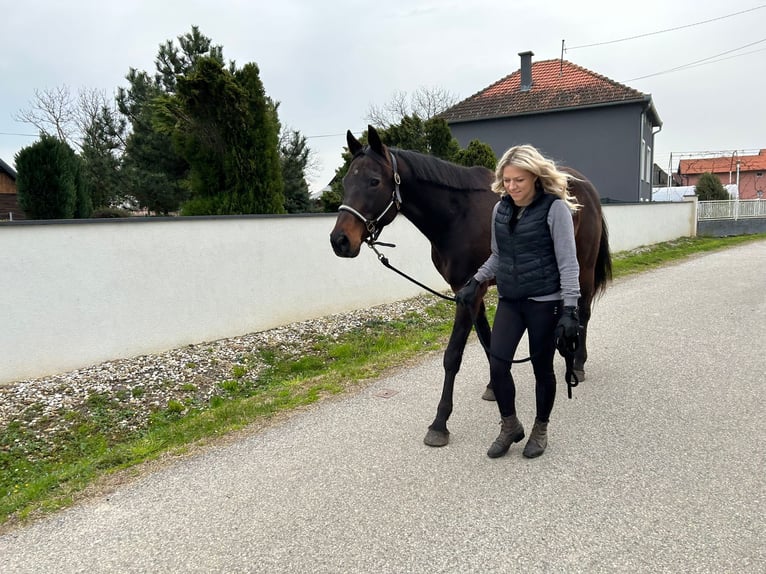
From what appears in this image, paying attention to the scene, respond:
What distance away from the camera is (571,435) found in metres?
3.37

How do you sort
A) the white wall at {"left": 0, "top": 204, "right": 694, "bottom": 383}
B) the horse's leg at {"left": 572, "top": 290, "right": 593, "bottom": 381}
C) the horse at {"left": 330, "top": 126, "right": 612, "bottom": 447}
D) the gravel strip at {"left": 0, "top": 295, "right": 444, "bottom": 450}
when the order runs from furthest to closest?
the white wall at {"left": 0, "top": 204, "right": 694, "bottom": 383}
the horse's leg at {"left": 572, "top": 290, "right": 593, "bottom": 381}
the gravel strip at {"left": 0, "top": 295, "right": 444, "bottom": 450}
the horse at {"left": 330, "top": 126, "right": 612, "bottom": 447}

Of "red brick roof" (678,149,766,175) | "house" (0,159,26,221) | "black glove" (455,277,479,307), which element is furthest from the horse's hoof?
"red brick roof" (678,149,766,175)

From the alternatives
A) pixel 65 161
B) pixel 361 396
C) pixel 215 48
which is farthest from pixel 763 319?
pixel 215 48

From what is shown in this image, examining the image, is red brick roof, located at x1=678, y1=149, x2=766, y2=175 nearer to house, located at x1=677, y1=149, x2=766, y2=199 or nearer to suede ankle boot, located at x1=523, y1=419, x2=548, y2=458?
house, located at x1=677, y1=149, x2=766, y2=199

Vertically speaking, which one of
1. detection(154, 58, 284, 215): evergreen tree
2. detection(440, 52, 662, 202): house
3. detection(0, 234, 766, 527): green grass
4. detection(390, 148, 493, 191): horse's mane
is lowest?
detection(0, 234, 766, 527): green grass

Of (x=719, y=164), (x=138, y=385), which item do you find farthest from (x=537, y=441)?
(x=719, y=164)

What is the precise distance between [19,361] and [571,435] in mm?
4648

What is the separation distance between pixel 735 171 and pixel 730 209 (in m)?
47.5

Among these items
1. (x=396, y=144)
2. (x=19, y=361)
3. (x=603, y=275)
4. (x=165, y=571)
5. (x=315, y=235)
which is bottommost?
(x=165, y=571)

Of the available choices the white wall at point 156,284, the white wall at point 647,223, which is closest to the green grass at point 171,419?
the white wall at point 156,284

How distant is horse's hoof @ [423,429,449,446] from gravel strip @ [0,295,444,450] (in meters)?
2.22

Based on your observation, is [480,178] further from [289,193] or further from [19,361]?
[289,193]

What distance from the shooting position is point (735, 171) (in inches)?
2325

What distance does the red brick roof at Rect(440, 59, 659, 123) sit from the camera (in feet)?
68.4
